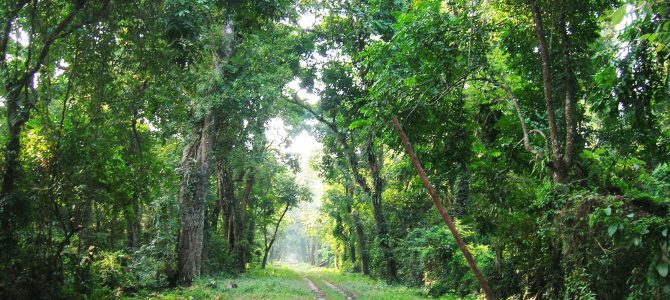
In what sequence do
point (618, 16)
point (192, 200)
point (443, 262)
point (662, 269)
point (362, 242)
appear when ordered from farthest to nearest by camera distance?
point (362, 242), point (443, 262), point (192, 200), point (662, 269), point (618, 16)

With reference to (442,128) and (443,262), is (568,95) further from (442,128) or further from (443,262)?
(443,262)

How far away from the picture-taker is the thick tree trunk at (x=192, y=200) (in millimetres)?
14891

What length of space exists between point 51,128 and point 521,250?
30.3 ft

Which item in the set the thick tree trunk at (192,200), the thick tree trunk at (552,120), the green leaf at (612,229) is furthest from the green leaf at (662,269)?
the thick tree trunk at (192,200)

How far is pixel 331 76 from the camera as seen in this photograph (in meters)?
19.3

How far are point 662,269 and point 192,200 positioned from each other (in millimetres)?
14213

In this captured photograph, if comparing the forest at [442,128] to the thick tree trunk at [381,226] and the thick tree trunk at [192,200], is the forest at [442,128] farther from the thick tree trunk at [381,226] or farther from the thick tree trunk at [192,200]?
the thick tree trunk at [381,226]

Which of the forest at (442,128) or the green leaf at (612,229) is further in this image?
the forest at (442,128)

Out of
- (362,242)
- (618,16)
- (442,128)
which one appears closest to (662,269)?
(618,16)

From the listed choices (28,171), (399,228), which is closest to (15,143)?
(28,171)

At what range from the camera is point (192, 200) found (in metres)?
15.6

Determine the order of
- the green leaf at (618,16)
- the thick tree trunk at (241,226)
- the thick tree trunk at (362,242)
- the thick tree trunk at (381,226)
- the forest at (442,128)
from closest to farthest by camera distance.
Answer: the green leaf at (618,16)
the forest at (442,128)
the thick tree trunk at (381,226)
the thick tree trunk at (362,242)
the thick tree trunk at (241,226)

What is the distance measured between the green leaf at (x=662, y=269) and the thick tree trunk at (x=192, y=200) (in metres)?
13.7

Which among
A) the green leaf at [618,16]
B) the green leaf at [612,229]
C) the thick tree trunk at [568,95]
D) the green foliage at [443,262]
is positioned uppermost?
the thick tree trunk at [568,95]
